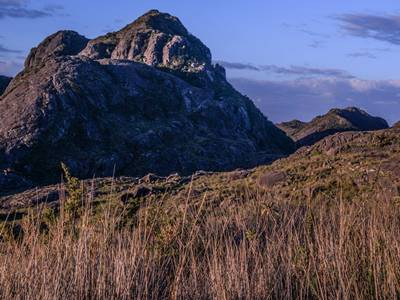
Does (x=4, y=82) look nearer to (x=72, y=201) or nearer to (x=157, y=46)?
(x=157, y=46)

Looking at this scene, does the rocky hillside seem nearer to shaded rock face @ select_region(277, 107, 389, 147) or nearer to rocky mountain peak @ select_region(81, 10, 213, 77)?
shaded rock face @ select_region(277, 107, 389, 147)

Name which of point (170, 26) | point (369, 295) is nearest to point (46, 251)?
point (369, 295)

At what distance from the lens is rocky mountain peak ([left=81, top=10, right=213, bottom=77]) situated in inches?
2222

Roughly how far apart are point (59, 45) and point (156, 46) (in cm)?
1212

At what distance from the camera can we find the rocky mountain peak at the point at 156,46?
5644 cm

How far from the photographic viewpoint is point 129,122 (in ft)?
149

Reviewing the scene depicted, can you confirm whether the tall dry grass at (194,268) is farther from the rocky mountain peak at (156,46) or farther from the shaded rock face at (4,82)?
the shaded rock face at (4,82)

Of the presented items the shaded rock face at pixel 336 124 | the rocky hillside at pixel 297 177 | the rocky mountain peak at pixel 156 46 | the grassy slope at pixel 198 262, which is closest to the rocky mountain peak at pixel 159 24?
the rocky mountain peak at pixel 156 46

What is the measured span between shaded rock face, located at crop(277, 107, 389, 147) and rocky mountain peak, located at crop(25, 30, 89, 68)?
22477 mm

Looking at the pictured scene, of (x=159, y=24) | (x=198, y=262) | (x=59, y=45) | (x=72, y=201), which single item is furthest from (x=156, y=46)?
(x=198, y=262)

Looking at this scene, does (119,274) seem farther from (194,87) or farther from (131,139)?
(194,87)

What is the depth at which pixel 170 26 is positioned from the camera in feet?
209

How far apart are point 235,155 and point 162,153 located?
5135 millimetres

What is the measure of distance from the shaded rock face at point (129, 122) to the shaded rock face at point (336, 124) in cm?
468
